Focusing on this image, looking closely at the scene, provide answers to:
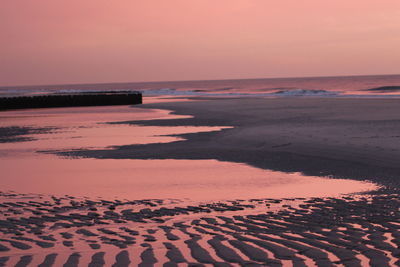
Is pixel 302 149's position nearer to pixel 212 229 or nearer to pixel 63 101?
pixel 212 229

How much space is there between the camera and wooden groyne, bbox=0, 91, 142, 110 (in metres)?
58.2

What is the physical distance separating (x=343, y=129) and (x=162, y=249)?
18.3m

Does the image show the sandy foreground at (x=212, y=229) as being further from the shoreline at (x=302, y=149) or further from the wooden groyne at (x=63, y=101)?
the wooden groyne at (x=63, y=101)

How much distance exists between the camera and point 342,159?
51.6 feet

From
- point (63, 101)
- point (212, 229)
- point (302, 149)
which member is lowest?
point (63, 101)

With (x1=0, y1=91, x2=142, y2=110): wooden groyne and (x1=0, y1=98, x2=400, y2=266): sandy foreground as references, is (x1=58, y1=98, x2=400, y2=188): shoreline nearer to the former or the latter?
(x1=0, y1=98, x2=400, y2=266): sandy foreground

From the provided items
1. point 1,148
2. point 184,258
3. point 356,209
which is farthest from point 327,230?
point 1,148

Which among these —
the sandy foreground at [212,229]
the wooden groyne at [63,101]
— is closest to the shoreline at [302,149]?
the sandy foreground at [212,229]

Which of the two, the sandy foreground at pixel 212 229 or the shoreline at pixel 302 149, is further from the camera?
the shoreline at pixel 302 149

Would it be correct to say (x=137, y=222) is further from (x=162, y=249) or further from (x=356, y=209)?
(x=356, y=209)

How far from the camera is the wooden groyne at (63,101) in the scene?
5825 cm

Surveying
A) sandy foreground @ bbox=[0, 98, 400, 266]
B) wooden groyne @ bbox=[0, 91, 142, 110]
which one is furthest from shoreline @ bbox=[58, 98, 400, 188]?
wooden groyne @ bbox=[0, 91, 142, 110]

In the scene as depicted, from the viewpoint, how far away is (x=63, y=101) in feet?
204

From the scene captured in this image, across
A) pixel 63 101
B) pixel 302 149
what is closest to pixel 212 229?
pixel 302 149
